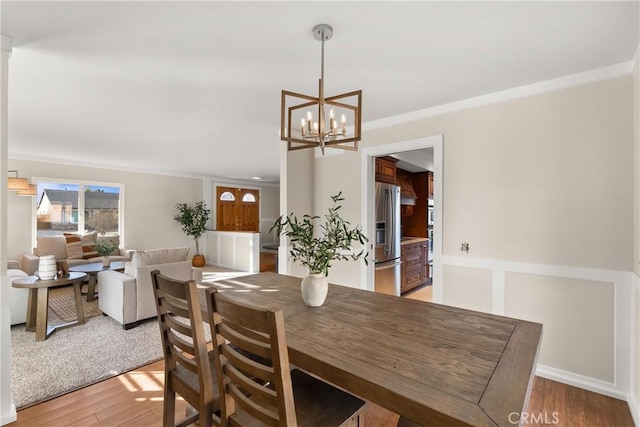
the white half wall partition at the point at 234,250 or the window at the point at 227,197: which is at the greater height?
the window at the point at 227,197

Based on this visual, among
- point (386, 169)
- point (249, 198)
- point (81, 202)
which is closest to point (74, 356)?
point (386, 169)

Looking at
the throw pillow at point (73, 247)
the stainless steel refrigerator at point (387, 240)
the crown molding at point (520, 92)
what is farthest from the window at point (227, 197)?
the crown molding at point (520, 92)

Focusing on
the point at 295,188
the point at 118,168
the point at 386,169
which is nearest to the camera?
the point at 295,188

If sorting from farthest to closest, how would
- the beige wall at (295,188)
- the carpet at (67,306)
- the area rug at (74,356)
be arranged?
the carpet at (67,306) < the beige wall at (295,188) < the area rug at (74,356)

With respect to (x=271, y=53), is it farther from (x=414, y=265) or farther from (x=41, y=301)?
(x=414, y=265)

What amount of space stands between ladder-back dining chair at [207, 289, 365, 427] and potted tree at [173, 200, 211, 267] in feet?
22.2

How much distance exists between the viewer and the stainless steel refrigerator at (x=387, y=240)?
3982mm

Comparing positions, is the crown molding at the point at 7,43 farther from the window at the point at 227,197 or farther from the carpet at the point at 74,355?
the window at the point at 227,197

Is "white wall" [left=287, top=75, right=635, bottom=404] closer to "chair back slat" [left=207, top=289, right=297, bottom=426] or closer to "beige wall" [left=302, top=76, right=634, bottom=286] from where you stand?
"beige wall" [left=302, top=76, right=634, bottom=286]

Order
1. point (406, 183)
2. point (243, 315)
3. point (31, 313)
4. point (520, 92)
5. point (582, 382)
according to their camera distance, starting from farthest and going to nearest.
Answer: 1. point (406, 183)
2. point (31, 313)
3. point (520, 92)
4. point (582, 382)
5. point (243, 315)

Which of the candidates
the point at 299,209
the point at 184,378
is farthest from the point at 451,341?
the point at 299,209

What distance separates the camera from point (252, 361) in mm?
1062

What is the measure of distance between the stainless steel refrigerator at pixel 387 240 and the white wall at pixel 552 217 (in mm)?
1134

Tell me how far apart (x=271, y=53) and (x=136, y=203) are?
6.17m
